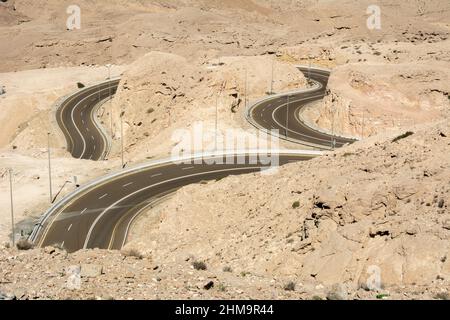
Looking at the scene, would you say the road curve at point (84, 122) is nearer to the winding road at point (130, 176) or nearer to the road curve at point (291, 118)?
the winding road at point (130, 176)

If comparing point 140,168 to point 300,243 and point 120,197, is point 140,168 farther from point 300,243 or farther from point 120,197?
point 300,243

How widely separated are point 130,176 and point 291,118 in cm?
2853

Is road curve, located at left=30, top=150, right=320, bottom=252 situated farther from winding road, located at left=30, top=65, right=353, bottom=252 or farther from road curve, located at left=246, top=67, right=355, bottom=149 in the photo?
road curve, located at left=246, top=67, right=355, bottom=149

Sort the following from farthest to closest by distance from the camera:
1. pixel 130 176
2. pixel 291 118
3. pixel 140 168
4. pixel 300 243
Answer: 1. pixel 291 118
2. pixel 140 168
3. pixel 130 176
4. pixel 300 243

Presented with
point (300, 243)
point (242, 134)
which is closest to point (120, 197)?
point (242, 134)

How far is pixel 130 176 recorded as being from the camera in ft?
193

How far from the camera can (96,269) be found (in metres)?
26.3

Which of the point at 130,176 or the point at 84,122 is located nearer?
the point at 130,176

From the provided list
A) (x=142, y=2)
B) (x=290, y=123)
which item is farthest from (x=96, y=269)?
(x=142, y=2)

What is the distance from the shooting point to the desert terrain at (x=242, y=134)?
2577 centimetres

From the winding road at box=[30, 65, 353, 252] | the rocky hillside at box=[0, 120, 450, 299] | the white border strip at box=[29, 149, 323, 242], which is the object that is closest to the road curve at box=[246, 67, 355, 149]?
the winding road at box=[30, 65, 353, 252]

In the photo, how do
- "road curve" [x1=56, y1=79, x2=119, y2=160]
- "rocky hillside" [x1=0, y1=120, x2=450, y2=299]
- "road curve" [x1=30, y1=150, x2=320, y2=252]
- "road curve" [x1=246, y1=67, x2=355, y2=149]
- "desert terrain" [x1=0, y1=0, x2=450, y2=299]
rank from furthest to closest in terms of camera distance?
"road curve" [x1=56, y1=79, x2=119, y2=160] → "road curve" [x1=246, y1=67, x2=355, y2=149] → "road curve" [x1=30, y1=150, x2=320, y2=252] → "desert terrain" [x1=0, y1=0, x2=450, y2=299] → "rocky hillside" [x1=0, y1=120, x2=450, y2=299]

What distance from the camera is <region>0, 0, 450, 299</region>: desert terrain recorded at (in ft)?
84.5

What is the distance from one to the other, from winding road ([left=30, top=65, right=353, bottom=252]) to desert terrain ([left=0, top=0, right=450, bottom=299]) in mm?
1717
